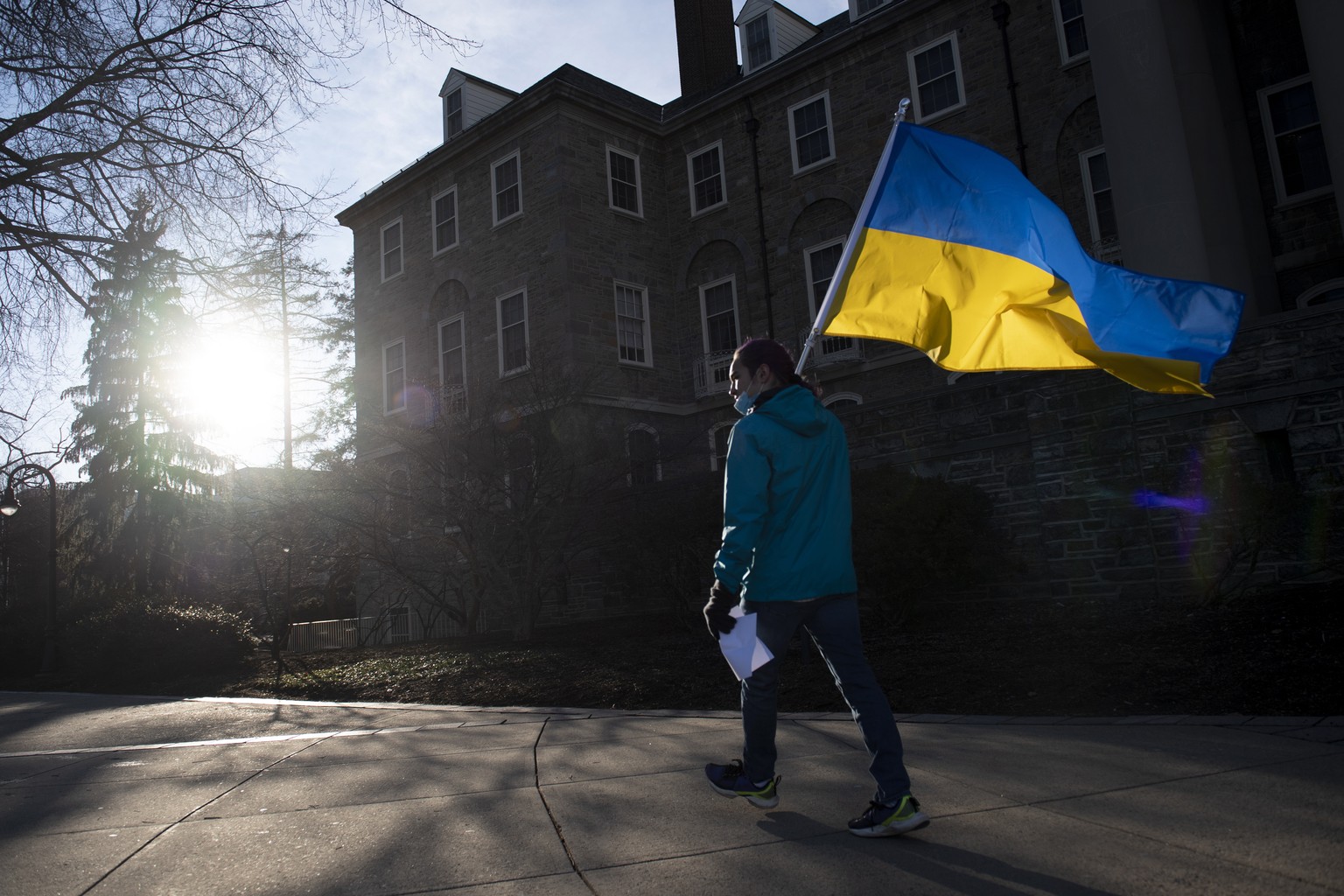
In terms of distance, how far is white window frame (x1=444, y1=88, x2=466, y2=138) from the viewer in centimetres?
2681

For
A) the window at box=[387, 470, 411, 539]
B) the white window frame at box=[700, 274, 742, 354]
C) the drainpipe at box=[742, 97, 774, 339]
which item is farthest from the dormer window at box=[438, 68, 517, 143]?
the window at box=[387, 470, 411, 539]

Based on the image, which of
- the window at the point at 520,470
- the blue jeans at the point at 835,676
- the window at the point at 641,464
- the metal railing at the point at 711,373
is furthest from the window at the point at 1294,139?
the blue jeans at the point at 835,676

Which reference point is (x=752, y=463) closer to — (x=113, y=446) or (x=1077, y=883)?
(x=1077, y=883)

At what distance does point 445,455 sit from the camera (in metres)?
13.5

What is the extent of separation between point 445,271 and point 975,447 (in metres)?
18.1

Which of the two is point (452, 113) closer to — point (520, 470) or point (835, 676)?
point (520, 470)

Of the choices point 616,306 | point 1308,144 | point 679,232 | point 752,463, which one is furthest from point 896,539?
point 679,232

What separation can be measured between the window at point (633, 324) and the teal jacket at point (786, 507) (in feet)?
63.0

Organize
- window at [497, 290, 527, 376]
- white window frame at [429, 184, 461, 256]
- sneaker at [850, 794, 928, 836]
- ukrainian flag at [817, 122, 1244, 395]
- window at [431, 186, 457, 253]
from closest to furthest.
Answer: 1. sneaker at [850, 794, 928, 836]
2. ukrainian flag at [817, 122, 1244, 395]
3. window at [497, 290, 527, 376]
4. white window frame at [429, 184, 461, 256]
5. window at [431, 186, 457, 253]

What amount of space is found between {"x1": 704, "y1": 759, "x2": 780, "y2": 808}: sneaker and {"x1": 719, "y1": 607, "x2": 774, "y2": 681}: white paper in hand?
470 mm

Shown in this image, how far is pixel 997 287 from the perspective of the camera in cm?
514

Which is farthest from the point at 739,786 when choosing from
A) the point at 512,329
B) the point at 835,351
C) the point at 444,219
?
the point at 444,219

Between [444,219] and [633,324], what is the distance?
6913 millimetres

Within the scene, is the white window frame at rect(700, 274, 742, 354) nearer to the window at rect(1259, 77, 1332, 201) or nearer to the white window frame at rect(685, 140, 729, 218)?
the white window frame at rect(685, 140, 729, 218)
